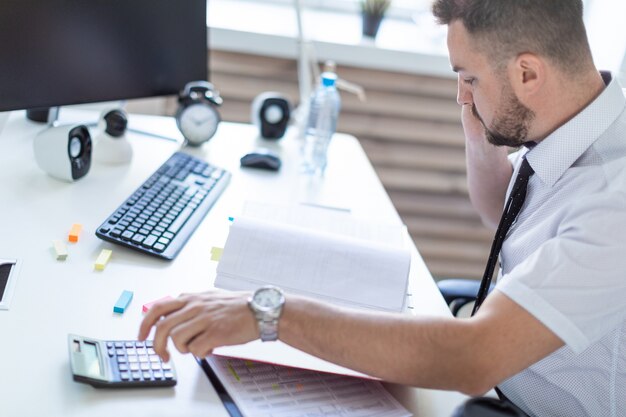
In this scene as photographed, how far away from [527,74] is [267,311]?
0.56m

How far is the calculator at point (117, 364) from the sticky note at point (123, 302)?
0.30ft

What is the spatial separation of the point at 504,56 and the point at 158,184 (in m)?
0.73

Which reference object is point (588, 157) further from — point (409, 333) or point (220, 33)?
point (220, 33)

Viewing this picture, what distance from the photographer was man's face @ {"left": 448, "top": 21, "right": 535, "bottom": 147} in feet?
3.87

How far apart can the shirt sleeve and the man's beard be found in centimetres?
23

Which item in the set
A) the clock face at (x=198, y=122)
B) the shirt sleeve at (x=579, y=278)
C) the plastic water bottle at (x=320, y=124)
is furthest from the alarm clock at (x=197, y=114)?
→ the shirt sleeve at (x=579, y=278)

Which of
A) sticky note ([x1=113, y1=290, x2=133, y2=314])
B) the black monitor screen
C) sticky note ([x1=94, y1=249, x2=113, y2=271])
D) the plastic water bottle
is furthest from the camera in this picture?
the plastic water bottle

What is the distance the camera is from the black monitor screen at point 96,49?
1.39m

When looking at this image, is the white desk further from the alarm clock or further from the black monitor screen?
the black monitor screen

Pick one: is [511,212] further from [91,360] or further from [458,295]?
[91,360]

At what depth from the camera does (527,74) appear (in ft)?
3.74

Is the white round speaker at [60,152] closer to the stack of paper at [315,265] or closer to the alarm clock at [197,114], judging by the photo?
the alarm clock at [197,114]

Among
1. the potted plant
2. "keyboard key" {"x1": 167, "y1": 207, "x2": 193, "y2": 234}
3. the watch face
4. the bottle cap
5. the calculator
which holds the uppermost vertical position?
the potted plant

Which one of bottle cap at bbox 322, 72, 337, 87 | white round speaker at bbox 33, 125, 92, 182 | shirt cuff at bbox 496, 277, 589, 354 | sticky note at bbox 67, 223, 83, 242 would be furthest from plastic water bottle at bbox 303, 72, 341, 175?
shirt cuff at bbox 496, 277, 589, 354
